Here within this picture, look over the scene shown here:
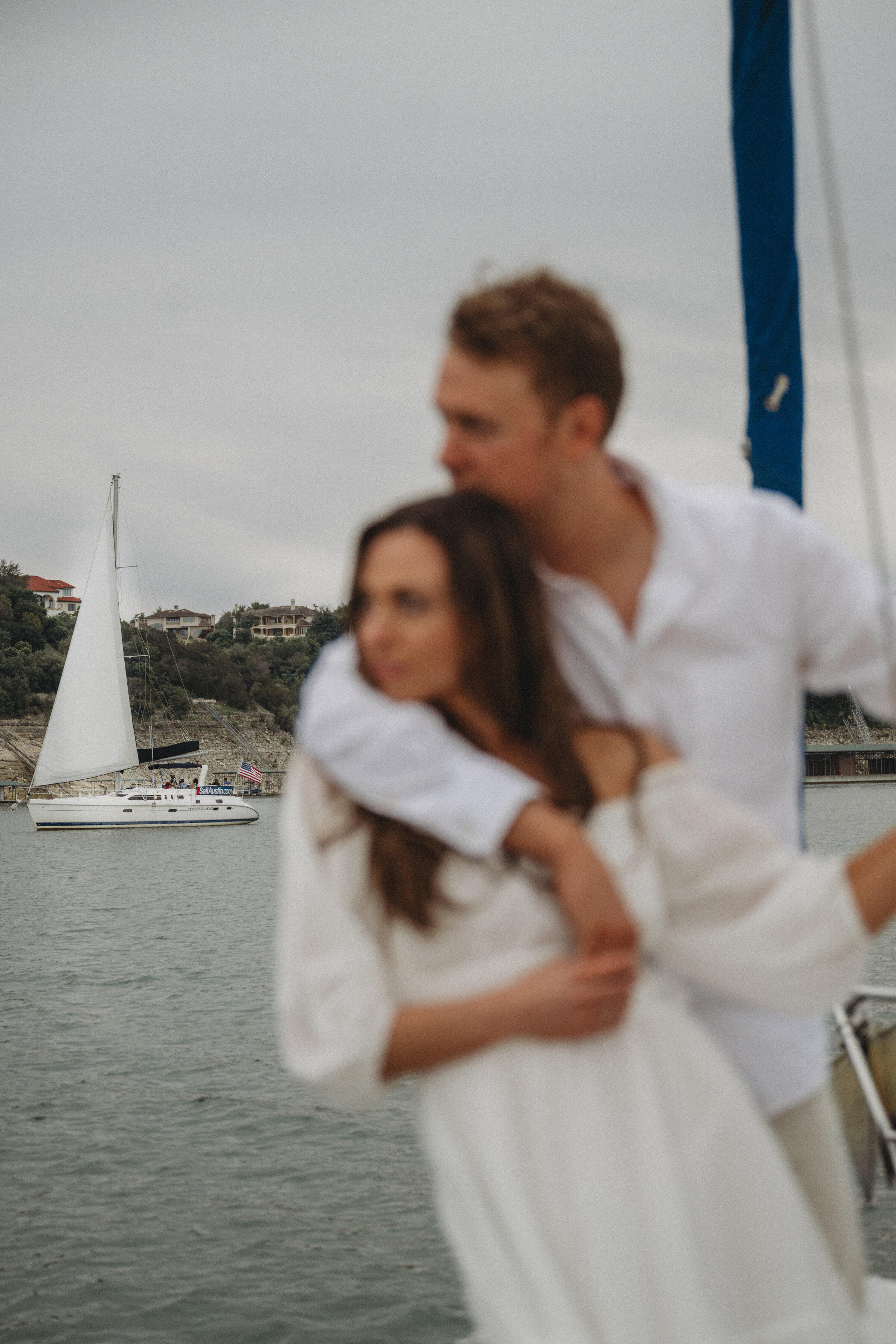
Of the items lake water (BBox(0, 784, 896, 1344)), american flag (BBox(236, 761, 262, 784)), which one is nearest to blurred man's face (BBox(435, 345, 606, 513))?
lake water (BBox(0, 784, 896, 1344))

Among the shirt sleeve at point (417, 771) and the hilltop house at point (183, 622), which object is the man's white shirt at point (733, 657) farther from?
the hilltop house at point (183, 622)

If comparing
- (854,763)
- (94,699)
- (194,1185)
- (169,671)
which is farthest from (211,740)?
(194,1185)

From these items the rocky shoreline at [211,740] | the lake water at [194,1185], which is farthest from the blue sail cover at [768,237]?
the rocky shoreline at [211,740]

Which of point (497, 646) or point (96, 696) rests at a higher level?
point (96, 696)

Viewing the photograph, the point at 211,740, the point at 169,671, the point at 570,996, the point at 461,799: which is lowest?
the point at 570,996

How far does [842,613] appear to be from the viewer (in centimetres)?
165

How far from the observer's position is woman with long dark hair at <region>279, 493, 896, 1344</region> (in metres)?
1.40

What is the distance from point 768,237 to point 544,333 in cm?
117

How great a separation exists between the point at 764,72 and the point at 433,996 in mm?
1868

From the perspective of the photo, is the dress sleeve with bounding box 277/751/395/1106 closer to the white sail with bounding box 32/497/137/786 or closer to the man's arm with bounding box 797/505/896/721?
the man's arm with bounding box 797/505/896/721

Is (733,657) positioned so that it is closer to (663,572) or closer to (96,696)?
(663,572)

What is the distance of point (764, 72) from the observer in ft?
7.72

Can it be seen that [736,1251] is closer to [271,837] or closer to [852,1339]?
[852,1339]

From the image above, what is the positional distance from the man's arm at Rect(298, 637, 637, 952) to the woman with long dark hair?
0.13 feet
